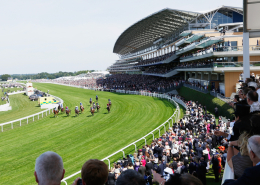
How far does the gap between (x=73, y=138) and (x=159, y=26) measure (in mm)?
38957

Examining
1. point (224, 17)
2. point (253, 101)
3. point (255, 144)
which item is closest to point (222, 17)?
point (224, 17)

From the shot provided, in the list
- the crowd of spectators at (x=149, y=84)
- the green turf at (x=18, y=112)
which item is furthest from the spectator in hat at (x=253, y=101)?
the crowd of spectators at (x=149, y=84)

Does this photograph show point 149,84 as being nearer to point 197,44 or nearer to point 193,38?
point 193,38

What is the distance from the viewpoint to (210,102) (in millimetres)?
18766

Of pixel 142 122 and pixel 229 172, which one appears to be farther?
pixel 142 122

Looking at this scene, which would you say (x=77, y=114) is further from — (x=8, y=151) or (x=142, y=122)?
(x=8, y=151)

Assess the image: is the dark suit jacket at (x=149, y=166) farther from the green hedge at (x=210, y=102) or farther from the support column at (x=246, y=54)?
the green hedge at (x=210, y=102)

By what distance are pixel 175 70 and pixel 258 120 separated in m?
33.4

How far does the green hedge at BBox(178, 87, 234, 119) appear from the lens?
15266 mm

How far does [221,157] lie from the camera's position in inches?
282

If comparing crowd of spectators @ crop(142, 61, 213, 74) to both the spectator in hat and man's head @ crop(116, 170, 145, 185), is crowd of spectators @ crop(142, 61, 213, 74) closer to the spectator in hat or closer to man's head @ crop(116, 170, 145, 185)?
the spectator in hat

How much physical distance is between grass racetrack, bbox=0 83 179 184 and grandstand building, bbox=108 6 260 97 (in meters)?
6.09

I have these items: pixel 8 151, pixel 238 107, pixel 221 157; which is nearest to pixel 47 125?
pixel 8 151

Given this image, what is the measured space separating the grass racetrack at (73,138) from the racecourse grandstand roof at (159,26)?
69.2ft
